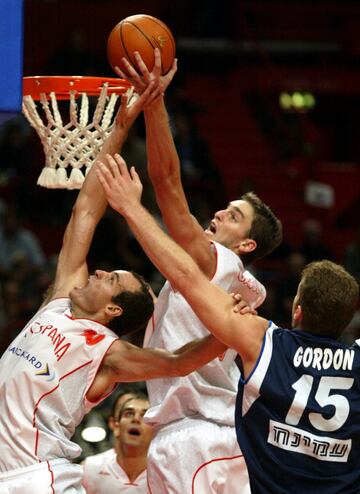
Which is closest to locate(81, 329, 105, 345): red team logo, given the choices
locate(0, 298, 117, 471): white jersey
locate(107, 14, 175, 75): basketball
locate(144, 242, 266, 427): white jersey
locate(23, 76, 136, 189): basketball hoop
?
locate(0, 298, 117, 471): white jersey

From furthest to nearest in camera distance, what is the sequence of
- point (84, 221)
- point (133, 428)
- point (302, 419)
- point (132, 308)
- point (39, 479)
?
point (133, 428) < point (84, 221) < point (132, 308) < point (39, 479) < point (302, 419)

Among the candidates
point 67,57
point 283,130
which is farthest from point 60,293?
point 283,130

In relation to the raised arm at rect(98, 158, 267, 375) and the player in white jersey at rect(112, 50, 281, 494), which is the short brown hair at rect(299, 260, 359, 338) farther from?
the player in white jersey at rect(112, 50, 281, 494)

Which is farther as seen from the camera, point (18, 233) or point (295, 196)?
point (295, 196)

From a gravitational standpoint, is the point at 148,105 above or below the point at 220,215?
above

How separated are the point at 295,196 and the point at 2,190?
430 cm

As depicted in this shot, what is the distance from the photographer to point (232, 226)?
614cm

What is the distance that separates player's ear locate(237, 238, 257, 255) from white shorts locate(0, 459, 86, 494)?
160cm

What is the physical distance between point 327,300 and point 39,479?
1.57 meters

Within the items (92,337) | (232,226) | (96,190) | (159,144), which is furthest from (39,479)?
(232,226)

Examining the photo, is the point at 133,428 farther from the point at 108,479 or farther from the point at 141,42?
the point at 141,42

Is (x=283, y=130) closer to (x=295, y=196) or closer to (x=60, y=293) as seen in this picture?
(x=295, y=196)

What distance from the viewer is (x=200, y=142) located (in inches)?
564

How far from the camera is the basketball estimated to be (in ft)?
17.6
